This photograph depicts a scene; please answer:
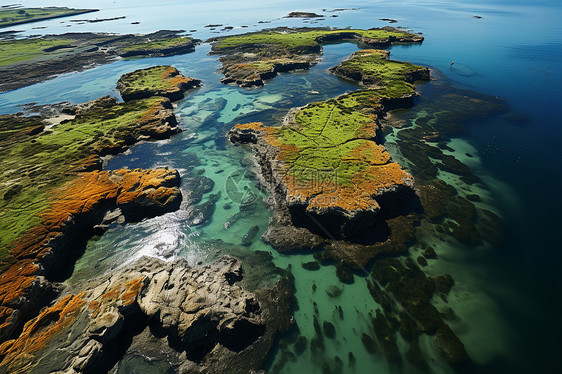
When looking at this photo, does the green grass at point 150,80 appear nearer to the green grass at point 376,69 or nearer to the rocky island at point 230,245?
the rocky island at point 230,245

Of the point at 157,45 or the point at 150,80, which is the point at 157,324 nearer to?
the point at 150,80

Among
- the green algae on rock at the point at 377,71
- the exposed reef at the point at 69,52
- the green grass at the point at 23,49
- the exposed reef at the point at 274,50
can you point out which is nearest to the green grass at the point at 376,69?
the green algae on rock at the point at 377,71

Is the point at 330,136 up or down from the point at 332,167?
up

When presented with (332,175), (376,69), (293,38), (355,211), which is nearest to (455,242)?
(355,211)

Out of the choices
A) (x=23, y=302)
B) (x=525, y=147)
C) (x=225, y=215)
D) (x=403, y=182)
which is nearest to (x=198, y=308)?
(x=225, y=215)

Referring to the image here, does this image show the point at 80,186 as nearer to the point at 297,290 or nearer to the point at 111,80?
the point at 297,290

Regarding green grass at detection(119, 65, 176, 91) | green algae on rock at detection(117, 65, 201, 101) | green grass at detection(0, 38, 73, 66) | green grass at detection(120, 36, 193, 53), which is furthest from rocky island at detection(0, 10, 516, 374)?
green grass at detection(0, 38, 73, 66)
